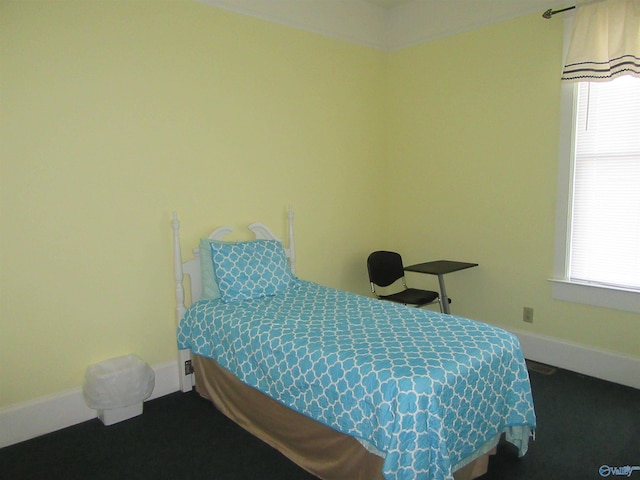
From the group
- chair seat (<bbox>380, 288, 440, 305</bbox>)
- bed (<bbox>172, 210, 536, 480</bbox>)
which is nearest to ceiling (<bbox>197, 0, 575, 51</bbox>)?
bed (<bbox>172, 210, 536, 480</bbox>)

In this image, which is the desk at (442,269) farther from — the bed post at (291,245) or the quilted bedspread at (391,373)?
the bed post at (291,245)

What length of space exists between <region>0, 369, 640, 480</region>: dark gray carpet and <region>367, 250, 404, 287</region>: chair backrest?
4.61 feet

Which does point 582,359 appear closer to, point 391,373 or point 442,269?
point 442,269

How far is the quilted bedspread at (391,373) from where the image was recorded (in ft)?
5.57

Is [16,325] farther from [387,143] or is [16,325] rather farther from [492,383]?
[387,143]

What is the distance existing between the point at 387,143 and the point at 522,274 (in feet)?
5.33

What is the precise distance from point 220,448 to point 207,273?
105 cm

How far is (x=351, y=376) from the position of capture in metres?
1.88

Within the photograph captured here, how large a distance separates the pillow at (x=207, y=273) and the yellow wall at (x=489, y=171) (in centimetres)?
189

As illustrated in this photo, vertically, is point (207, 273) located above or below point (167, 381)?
above

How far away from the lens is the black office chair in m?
3.54

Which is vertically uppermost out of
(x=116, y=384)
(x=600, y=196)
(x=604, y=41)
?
(x=604, y=41)

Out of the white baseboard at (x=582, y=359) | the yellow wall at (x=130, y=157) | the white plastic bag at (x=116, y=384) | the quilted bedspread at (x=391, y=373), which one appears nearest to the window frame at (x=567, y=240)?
the white baseboard at (x=582, y=359)

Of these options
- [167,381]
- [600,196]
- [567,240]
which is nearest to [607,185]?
[600,196]
